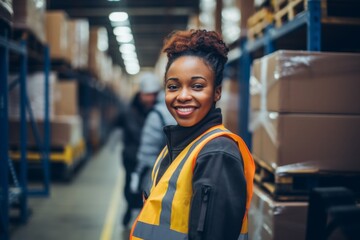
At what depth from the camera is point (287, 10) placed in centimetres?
355

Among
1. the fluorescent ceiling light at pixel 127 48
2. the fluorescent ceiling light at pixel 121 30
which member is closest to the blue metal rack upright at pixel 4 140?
the fluorescent ceiling light at pixel 121 30

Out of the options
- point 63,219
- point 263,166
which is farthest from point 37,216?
point 263,166

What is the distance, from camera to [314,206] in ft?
6.41

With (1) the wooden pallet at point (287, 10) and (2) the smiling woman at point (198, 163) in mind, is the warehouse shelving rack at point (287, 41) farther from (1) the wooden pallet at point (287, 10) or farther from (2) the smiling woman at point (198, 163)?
(2) the smiling woman at point (198, 163)

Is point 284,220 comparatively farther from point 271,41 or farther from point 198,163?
point 271,41

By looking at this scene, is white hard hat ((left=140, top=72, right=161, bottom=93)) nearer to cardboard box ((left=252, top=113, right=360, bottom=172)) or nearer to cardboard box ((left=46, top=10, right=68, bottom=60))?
cardboard box ((left=252, top=113, right=360, bottom=172))

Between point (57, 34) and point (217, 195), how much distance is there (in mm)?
6580

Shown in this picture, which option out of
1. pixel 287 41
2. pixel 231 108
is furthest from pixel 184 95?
pixel 231 108

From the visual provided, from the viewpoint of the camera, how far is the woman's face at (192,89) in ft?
5.53

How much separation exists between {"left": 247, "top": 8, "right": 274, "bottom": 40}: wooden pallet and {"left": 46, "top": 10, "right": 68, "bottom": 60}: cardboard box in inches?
146

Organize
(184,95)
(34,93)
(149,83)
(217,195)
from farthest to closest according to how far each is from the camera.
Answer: (34,93), (149,83), (184,95), (217,195)

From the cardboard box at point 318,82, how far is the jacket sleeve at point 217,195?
128 cm

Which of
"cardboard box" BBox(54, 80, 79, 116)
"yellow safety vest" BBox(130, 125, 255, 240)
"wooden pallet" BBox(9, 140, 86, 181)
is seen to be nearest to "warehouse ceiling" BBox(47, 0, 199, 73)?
"cardboard box" BBox(54, 80, 79, 116)

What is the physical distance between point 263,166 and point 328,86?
0.85m
